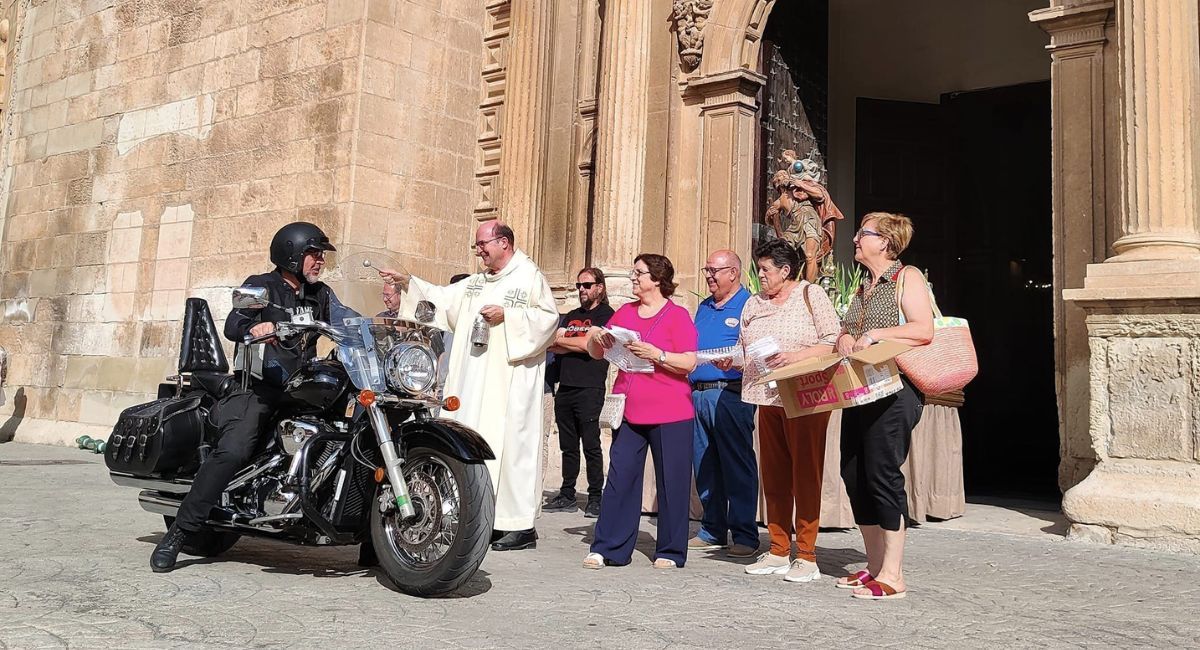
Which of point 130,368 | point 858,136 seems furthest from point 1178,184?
point 130,368

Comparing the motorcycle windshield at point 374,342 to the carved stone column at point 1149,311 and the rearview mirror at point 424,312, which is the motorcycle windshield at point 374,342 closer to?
the rearview mirror at point 424,312

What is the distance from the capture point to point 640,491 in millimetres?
5367

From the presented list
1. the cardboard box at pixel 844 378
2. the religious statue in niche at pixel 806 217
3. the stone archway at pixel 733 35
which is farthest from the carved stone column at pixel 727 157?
the cardboard box at pixel 844 378

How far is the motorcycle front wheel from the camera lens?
396 centimetres

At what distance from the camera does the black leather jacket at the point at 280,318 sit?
455cm

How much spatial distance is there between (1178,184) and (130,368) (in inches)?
454

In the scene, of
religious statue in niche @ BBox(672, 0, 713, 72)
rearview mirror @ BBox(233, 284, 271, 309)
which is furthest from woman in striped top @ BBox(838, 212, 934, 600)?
religious statue in niche @ BBox(672, 0, 713, 72)

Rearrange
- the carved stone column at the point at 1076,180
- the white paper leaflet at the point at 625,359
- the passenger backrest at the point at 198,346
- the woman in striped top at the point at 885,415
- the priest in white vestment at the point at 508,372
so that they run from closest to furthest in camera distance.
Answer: the woman in striped top at the point at 885,415
the passenger backrest at the point at 198,346
the white paper leaflet at the point at 625,359
the priest in white vestment at the point at 508,372
the carved stone column at the point at 1076,180

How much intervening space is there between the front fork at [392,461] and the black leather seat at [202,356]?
1043 mm

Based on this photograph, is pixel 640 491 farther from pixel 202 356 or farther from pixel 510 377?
pixel 202 356

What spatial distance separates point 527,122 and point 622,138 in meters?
1.87

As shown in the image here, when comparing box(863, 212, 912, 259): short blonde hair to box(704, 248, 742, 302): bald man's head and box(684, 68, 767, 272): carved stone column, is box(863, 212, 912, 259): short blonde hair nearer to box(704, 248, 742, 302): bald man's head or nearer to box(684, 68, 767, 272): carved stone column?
box(704, 248, 742, 302): bald man's head

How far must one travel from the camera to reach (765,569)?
5.09 metres

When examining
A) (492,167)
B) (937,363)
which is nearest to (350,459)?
(937,363)
